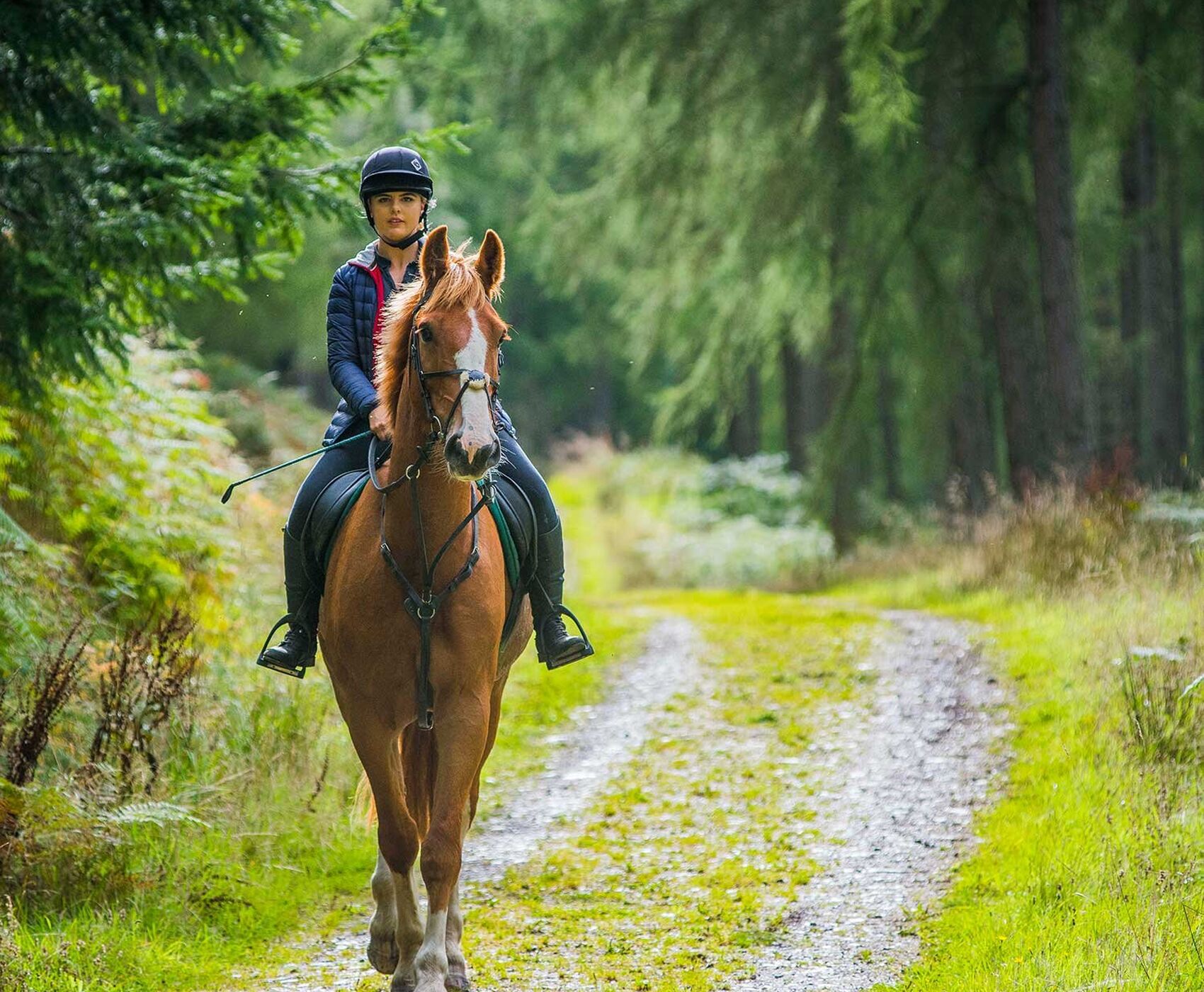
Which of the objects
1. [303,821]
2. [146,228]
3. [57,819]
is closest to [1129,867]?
[303,821]

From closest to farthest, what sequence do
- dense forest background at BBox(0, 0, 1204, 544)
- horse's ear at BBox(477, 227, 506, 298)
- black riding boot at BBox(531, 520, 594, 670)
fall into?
horse's ear at BBox(477, 227, 506, 298)
black riding boot at BBox(531, 520, 594, 670)
dense forest background at BBox(0, 0, 1204, 544)

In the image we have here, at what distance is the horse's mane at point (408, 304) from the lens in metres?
4.39

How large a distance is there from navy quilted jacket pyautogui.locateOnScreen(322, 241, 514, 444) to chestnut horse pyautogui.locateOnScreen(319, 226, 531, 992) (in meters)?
0.47

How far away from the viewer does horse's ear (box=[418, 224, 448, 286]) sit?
443 centimetres

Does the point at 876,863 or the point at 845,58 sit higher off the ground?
the point at 845,58

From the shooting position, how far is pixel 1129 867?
5383mm

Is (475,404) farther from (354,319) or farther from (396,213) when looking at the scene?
(396,213)

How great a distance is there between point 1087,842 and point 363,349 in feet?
13.1

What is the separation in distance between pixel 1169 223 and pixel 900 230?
11.6 metres

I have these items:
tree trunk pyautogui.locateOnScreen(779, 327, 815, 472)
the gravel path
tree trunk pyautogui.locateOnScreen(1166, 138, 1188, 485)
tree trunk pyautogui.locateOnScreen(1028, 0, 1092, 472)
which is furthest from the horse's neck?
tree trunk pyautogui.locateOnScreen(779, 327, 815, 472)

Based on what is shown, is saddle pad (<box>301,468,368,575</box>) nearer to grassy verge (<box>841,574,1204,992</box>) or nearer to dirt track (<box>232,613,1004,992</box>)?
dirt track (<box>232,613,1004,992</box>)

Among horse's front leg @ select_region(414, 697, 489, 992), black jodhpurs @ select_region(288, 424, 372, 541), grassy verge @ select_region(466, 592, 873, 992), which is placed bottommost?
grassy verge @ select_region(466, 592, 873, 992)

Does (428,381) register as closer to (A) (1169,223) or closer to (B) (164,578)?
(B) (164,578)

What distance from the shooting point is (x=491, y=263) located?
4.60m
